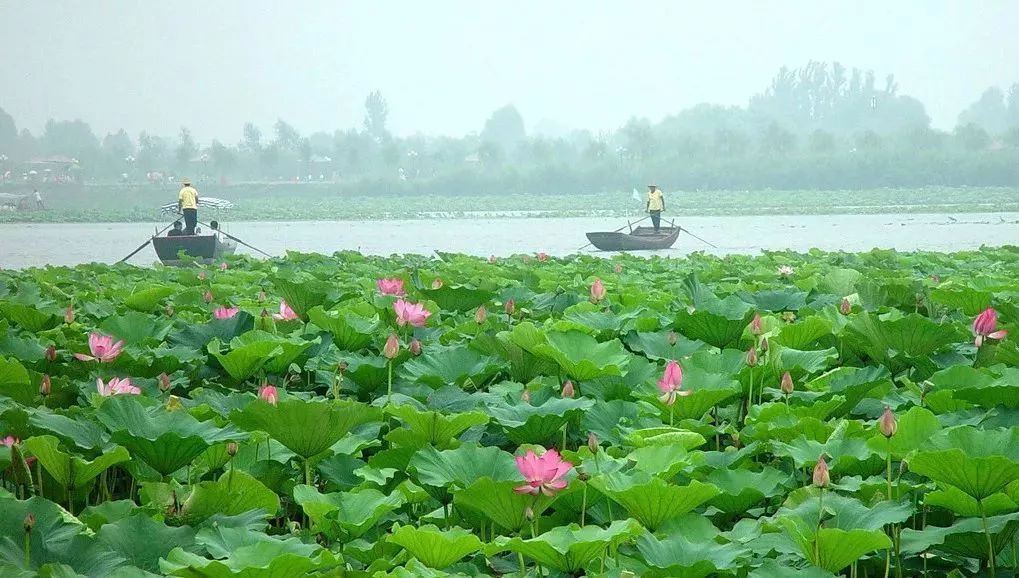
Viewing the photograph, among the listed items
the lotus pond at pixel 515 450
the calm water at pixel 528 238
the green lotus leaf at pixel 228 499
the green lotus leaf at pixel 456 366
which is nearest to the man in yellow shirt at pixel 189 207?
the calm water at pixel 528 238

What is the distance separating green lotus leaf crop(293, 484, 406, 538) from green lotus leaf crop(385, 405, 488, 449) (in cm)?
21

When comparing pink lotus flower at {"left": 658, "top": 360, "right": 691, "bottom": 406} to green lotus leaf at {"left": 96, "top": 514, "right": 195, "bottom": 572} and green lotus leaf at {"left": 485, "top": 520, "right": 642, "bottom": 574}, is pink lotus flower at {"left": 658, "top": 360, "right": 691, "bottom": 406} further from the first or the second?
green lotus leaf at {"left": 96, "top": 514, "right": 195, "bottom": 572}

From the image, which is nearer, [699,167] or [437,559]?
[437,559]

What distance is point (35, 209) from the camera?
43156mm

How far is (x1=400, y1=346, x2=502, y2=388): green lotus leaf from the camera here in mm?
2203

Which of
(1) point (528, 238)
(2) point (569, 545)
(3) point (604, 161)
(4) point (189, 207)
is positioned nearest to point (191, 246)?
(4) point (189, 207)

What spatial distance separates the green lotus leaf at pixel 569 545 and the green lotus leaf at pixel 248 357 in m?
1.01

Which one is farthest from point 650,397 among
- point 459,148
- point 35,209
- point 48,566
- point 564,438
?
point 459,148

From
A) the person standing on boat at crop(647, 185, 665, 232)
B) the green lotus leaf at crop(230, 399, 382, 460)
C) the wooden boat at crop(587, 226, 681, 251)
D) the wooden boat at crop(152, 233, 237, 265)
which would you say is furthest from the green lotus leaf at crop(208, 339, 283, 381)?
the person standing on boat at crop(647, 185, 665, 232)

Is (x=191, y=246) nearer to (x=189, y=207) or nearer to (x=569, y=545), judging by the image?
(x=189, y=207)

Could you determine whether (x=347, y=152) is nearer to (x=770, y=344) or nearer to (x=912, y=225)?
(x=912, y=225)

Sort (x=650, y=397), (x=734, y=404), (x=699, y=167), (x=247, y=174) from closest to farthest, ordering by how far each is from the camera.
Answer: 1. (x=650, y=397)
2. (x=734, y=404)
3. (x=699, y=167)
4. (x=247, y=174)

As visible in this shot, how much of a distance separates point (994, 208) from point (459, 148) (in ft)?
136

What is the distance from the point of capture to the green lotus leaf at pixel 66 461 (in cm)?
152
